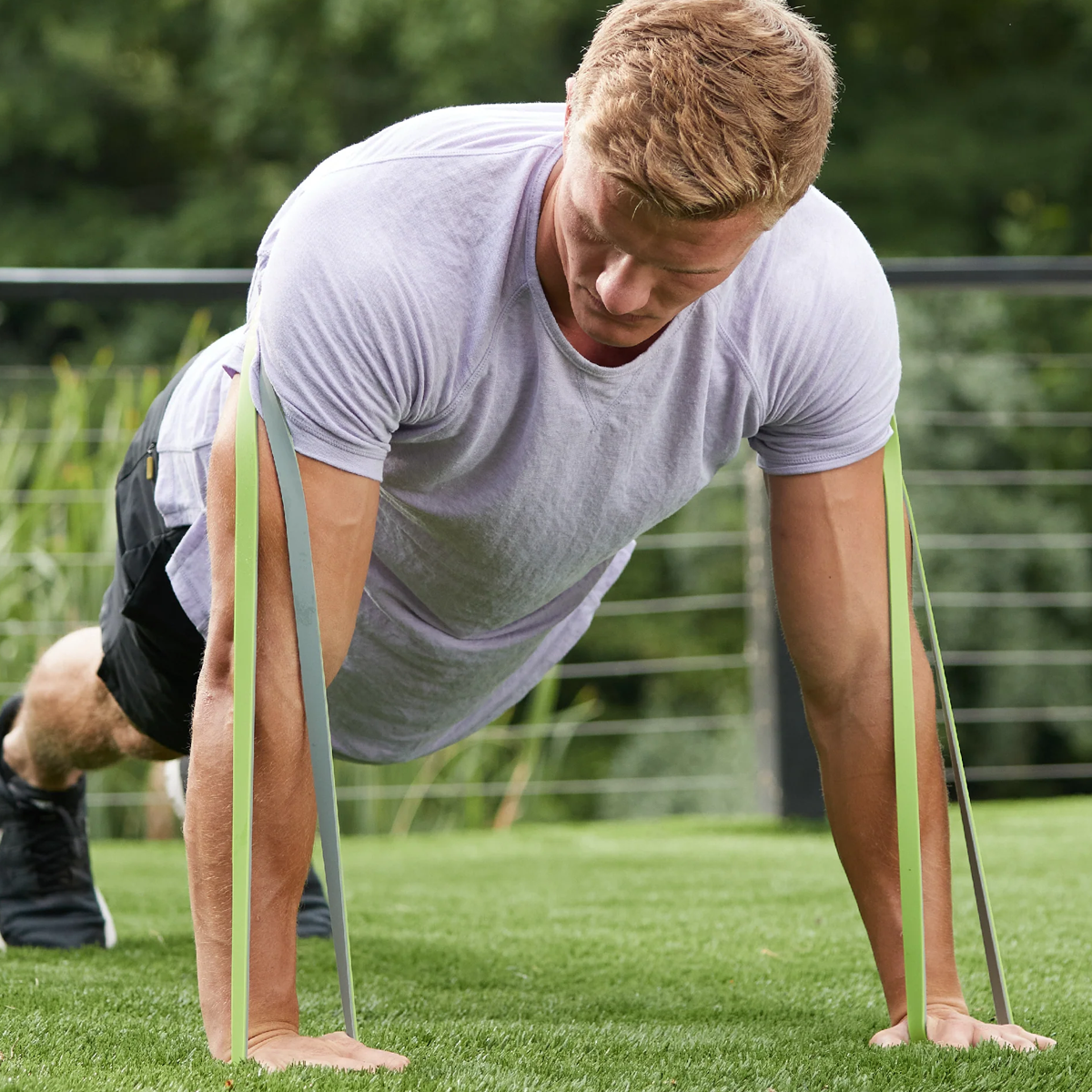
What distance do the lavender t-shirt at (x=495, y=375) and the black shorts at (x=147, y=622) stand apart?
47 millimetres

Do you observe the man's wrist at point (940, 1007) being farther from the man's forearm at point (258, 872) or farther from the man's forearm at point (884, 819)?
the man's forearm at point (258, 872)

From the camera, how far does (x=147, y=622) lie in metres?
1.50

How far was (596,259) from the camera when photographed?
Result: 1.11 meters

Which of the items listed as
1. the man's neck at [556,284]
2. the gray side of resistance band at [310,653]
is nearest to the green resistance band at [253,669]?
the gray side of resistance band at [310,653]

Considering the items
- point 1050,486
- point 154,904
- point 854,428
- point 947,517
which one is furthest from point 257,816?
point 1050,486

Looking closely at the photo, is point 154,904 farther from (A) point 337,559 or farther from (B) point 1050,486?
(B) point 1050,486

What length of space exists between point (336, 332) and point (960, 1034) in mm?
802

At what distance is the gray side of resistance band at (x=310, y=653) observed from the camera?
112cm

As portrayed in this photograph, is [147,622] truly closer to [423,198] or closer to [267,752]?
[267,752]

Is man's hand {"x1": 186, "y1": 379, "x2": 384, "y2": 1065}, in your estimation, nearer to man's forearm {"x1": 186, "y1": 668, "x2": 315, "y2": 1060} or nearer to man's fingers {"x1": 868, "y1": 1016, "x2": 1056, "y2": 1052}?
man's forearm {"x1": 186, "y1": 668, "x2": 315, "y2": 1060}

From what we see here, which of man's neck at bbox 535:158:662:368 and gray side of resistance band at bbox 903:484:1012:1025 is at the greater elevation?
man's neck at bbox 535:158:662:368

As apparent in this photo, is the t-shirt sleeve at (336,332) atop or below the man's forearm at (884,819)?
atop

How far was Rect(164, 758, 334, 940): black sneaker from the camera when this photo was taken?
1849mm

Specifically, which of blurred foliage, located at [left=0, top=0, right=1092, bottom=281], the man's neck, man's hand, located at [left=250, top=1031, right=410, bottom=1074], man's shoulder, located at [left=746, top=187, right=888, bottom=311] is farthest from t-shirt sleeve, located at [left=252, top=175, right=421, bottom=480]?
blurred foliage, located at [left=0, top=0, right=1092, bottom=281]
